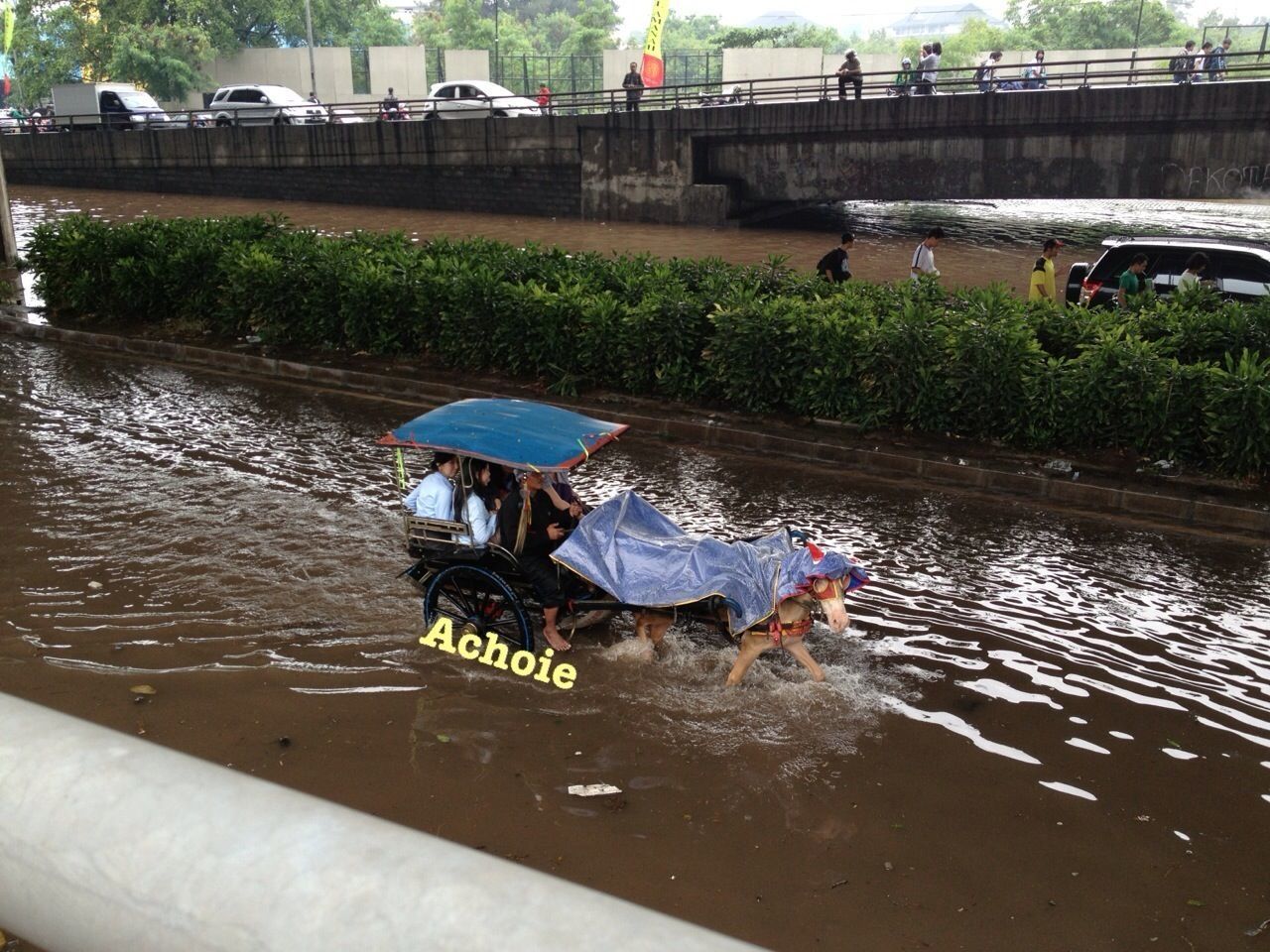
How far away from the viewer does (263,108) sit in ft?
122

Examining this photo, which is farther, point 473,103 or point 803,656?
point 473,103

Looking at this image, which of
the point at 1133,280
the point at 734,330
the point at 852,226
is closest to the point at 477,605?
the point at 734,330

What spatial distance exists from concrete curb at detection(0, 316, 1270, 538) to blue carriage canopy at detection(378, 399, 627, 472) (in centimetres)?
406

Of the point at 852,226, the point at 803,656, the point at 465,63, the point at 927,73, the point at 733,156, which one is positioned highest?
the point at 465,63

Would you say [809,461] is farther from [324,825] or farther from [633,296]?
[324,825]

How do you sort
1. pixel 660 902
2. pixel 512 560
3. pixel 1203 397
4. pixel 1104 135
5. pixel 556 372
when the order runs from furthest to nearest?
1. pixel 1104 135
2. pixel 556 372
3. pixel 1203 397
4. pixel 512 560
5. pixel 660 902

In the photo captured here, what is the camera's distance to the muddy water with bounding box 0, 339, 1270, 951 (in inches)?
203

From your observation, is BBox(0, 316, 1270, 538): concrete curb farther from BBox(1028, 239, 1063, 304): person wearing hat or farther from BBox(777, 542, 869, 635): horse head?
BBox(1028, 239, 1063, 304): person wearing hat

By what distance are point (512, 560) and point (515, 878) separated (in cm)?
580

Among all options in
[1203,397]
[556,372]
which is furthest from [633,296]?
[1203,397]

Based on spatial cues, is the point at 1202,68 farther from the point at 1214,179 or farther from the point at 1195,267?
the point at 1195,267

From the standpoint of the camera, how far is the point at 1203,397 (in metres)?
10.1

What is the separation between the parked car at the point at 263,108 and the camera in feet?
119

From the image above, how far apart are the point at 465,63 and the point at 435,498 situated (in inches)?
1993
